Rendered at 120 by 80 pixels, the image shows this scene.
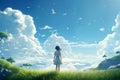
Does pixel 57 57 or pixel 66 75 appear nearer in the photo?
pixel 66 75

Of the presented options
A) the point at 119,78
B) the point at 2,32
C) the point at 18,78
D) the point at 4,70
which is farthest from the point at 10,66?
the point at 2,32

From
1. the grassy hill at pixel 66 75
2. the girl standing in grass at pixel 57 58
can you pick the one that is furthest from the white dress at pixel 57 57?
the grassy hill at pixel 66 75

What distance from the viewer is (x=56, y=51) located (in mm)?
30344

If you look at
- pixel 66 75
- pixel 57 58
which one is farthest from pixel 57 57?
pixel 66 75

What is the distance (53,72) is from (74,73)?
213 centimetres

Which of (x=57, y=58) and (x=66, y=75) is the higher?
(x=57, y=58)

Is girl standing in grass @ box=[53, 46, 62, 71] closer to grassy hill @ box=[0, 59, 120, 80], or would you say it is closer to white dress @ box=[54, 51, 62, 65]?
white dress @ box=[54, 51, 62, 65]

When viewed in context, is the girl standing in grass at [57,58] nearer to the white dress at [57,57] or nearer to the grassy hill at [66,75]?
the white dress at [57,57]

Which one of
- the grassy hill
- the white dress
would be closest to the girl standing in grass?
the white dress

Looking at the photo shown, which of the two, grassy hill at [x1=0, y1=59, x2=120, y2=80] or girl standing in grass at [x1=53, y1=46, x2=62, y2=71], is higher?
girl standing in grass at [x1=53, y1=46, x2=62, y2=71]

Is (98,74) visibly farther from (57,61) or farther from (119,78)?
(57,61)

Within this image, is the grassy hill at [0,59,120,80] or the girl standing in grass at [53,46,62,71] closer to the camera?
the grassy hill at [0,59,120,80]

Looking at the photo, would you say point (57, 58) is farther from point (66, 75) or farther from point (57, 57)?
point (66, 75)

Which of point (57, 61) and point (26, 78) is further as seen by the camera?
point (57, 61)
